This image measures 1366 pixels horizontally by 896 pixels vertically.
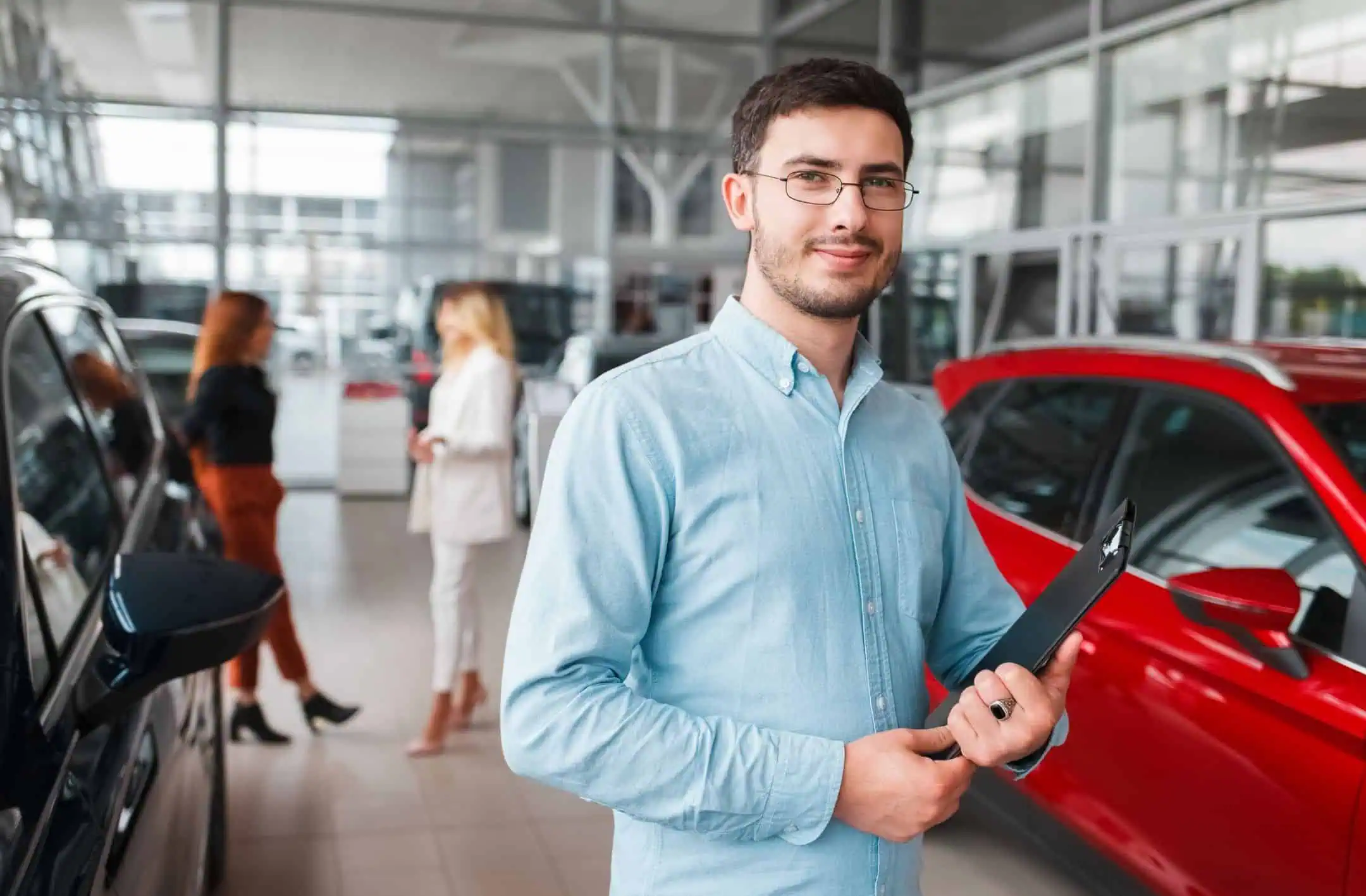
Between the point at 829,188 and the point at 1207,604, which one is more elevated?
the point at 829,188

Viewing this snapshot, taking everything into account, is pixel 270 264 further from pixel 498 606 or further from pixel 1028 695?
pixel 1028 695

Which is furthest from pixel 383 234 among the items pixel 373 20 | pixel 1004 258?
pixel 1004 258

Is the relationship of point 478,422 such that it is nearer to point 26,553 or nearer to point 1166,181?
point 26,553

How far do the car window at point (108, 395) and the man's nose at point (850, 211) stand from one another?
5.14ft

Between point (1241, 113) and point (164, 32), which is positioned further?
point (164, 32)

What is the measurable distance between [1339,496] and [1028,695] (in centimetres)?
150

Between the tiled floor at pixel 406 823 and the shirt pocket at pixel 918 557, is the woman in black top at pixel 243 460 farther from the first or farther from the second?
the shirt pocket at pixel 918 557

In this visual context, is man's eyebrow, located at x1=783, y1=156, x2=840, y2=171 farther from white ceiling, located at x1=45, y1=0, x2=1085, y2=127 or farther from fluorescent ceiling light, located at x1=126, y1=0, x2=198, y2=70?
fluorescent ceiling light, located at x1=126, y1=0, x2=198, y2=70

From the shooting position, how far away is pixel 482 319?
4.94m

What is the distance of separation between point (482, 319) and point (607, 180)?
25.4 feet

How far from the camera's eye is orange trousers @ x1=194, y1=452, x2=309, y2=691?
4.81 m

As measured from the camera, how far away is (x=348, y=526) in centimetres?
985

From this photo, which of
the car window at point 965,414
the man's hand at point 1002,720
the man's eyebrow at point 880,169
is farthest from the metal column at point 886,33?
the man's hand at point 1002,720

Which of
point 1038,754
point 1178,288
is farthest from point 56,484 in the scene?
point 1178,288
